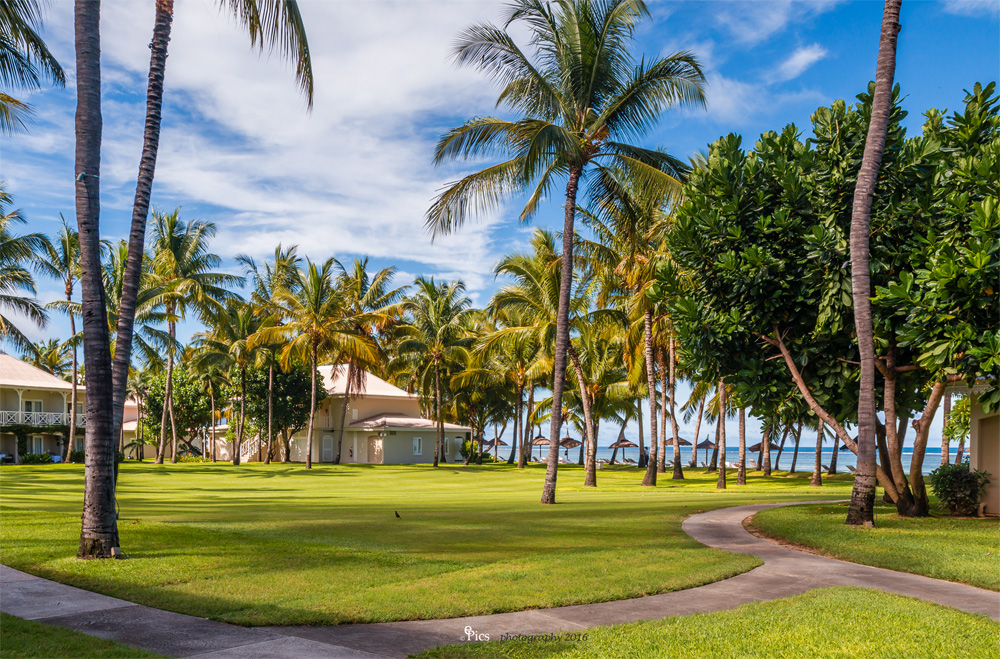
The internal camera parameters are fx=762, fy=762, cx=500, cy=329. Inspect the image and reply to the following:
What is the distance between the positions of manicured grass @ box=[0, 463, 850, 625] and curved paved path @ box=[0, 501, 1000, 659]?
0.83 feet

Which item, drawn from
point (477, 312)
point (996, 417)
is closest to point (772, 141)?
point (996, 417)

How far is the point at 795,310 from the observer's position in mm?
16031

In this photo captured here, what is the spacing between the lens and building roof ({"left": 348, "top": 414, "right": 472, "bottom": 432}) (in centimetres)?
5008

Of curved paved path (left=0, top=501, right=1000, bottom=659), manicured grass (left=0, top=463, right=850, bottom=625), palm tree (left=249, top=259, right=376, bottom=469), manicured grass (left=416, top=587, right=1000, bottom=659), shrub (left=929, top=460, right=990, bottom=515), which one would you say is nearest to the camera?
manicured grass (left=416, top=587, right=1000, bottom=659)

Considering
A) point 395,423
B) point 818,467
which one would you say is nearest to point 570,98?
point 818,467

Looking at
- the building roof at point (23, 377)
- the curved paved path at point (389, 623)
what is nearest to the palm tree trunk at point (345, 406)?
the building roof at point (23, 377)

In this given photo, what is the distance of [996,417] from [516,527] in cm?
1093

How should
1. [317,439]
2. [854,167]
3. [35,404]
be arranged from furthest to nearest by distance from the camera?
[317,439], [35,404], [854,167]

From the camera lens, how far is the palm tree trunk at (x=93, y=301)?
1018cm

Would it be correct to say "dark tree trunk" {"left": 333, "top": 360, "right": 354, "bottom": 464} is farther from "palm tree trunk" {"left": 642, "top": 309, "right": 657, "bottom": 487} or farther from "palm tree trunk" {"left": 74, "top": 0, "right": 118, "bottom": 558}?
"palm tree trunk" {"left": 74, "top": 0, "right": 118, "bottom": 558}

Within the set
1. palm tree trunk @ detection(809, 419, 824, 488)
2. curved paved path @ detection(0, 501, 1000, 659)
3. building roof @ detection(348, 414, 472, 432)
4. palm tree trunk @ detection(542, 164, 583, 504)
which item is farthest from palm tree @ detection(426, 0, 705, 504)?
building roof @ detection(348, 414, 472, 432)

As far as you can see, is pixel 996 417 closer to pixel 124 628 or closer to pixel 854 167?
pixel 854 167

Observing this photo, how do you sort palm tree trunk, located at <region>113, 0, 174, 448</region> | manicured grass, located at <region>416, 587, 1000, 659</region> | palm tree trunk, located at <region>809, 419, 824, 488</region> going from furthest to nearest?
palm tree trunk, located at <region>809, 419, 824, 488</region>
palm tree trunk, located at <region>113, 0, 174, 448</region>
manicured grass, located at <region>416, 587, 1000, 659</region>

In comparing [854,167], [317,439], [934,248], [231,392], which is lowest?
[317,439]
